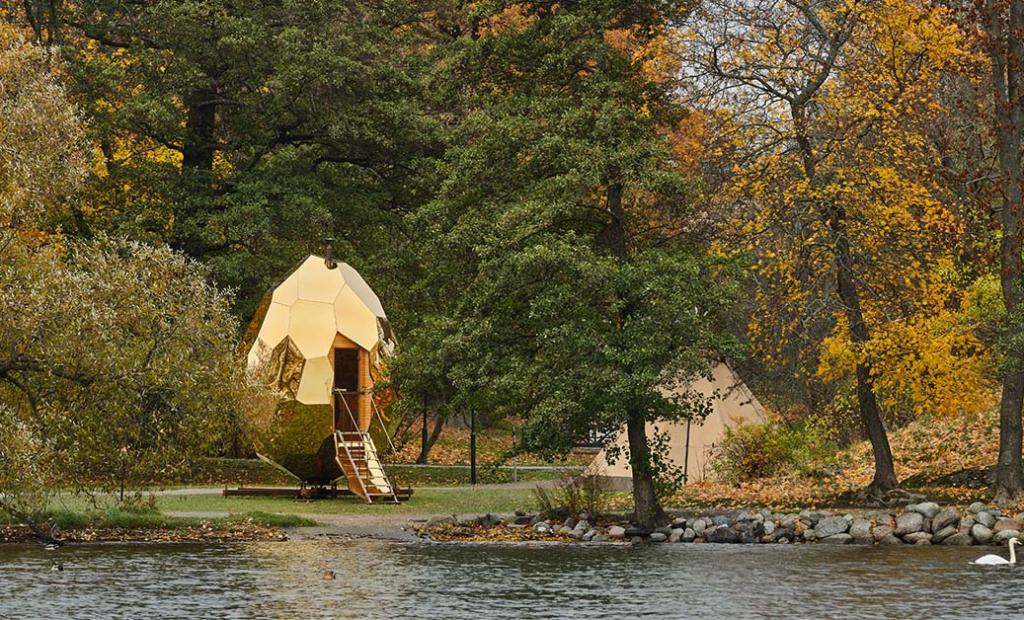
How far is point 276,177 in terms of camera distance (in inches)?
1838

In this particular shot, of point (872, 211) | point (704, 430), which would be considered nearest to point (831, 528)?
point (872, 211)

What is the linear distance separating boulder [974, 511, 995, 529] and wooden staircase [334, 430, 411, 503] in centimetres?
1418

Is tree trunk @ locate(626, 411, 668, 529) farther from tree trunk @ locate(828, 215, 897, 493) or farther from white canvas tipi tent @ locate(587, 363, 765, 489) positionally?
white canvas tipi tent @ locate(587, 363, 765, 489)

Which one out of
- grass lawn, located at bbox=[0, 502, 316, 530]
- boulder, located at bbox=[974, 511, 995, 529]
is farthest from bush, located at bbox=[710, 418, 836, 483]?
grass lawn, located at bbox=[0, 502, 316, 530]

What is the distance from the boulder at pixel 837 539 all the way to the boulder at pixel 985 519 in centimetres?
233

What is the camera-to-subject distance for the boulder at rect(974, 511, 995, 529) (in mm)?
28438

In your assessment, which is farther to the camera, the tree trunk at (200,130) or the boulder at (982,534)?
the tree trunk at (200,130)

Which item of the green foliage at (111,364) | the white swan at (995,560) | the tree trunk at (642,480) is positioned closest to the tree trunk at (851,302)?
the tree trunk at (642,480)

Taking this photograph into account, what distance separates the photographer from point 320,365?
3734cm

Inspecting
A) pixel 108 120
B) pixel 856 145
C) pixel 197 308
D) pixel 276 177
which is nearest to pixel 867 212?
pixel 856 145

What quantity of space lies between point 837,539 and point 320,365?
1379cm

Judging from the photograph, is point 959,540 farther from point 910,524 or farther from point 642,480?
point 642,480

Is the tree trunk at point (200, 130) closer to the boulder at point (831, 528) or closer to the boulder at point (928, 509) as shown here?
the boulder at point (831, 528)

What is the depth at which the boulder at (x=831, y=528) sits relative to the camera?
29.4 metres
